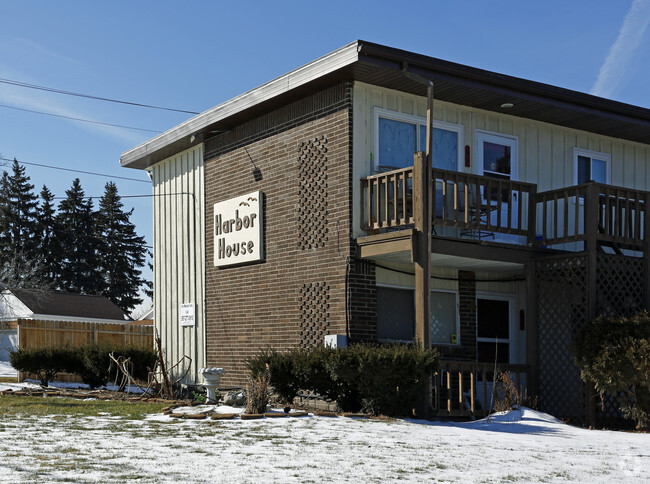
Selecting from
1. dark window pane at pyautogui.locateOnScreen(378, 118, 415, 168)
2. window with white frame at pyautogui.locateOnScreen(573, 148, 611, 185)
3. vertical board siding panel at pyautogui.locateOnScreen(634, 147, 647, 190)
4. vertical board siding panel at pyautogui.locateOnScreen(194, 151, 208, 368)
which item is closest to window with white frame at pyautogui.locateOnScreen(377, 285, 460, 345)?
dark window pane at pyautogui.locateOnScreen(378, 118, 415, 168)

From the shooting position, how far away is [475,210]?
14.9 m

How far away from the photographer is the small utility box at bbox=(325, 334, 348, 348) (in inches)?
555

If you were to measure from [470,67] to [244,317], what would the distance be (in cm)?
674

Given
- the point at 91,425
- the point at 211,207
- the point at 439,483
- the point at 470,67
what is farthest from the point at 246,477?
the point at 211,207

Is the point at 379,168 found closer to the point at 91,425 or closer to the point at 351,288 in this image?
the point at 351,288

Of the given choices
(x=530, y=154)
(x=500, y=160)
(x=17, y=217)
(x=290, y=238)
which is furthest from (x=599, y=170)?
(x=17, y=217)

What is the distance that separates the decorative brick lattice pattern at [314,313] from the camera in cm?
1502

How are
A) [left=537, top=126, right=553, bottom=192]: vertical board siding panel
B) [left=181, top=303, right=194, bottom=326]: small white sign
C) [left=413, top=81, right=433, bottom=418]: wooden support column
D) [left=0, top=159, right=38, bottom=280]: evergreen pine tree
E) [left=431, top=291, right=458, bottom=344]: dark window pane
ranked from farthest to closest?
[left=0, top=159, right=38, bottom=280]: evergreen pine tree
[left=181, top=303, right=194, bottom=326]: small white sign
[left=537, top=126, right=553, bottom=192]: vertical board siding panel
[left=431, top=291, right=458, bottom=344]: dark window pane
[left=413, top=81, right=433, bottom=418]: wooden support column

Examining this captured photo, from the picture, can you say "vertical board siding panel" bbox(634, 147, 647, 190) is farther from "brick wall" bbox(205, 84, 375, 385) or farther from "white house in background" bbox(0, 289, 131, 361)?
"white house in background" bbox(0, 289, 131, 361)

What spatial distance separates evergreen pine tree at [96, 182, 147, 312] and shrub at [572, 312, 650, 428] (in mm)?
46365

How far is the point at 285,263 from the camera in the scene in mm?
16219

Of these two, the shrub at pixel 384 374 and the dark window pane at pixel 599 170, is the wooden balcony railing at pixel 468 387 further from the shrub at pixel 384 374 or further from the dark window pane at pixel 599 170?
the dark window pane at pixel 599 170

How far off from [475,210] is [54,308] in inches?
1192

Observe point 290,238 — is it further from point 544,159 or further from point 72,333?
point 72,333
